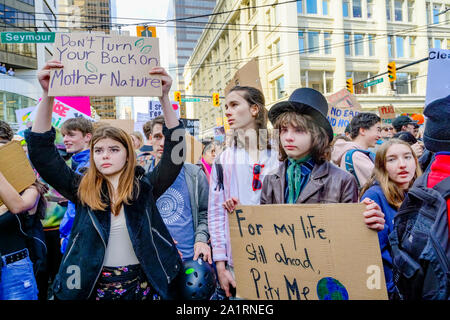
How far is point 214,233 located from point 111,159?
0.86 meters

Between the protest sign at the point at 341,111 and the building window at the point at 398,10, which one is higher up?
the building window at the point at 398,10

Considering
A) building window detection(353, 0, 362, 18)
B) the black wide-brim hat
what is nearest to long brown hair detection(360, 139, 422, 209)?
the black wide-brim hat

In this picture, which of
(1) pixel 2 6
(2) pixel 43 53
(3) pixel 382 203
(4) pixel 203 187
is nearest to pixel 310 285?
(3) pixel 382 203

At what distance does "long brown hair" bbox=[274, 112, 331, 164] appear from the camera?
191 centimetres

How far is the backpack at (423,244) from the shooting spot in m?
1.24

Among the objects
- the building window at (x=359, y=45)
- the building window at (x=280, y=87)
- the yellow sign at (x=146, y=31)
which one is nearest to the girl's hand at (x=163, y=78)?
the yellow sign at (x=146, y=31)

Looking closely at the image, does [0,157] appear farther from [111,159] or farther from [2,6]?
[2,6]

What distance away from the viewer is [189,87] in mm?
72875

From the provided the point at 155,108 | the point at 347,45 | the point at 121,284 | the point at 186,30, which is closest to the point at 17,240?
the point at 121,284

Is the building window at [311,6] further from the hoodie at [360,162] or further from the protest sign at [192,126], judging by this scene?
the hoodie at [360,162]

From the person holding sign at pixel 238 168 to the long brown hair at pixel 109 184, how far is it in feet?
2.00

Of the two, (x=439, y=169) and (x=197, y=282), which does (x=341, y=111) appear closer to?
(x=439, y=169)

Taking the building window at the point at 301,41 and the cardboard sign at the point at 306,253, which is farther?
the building window at the point at 301,41

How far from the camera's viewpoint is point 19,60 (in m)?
26.7
